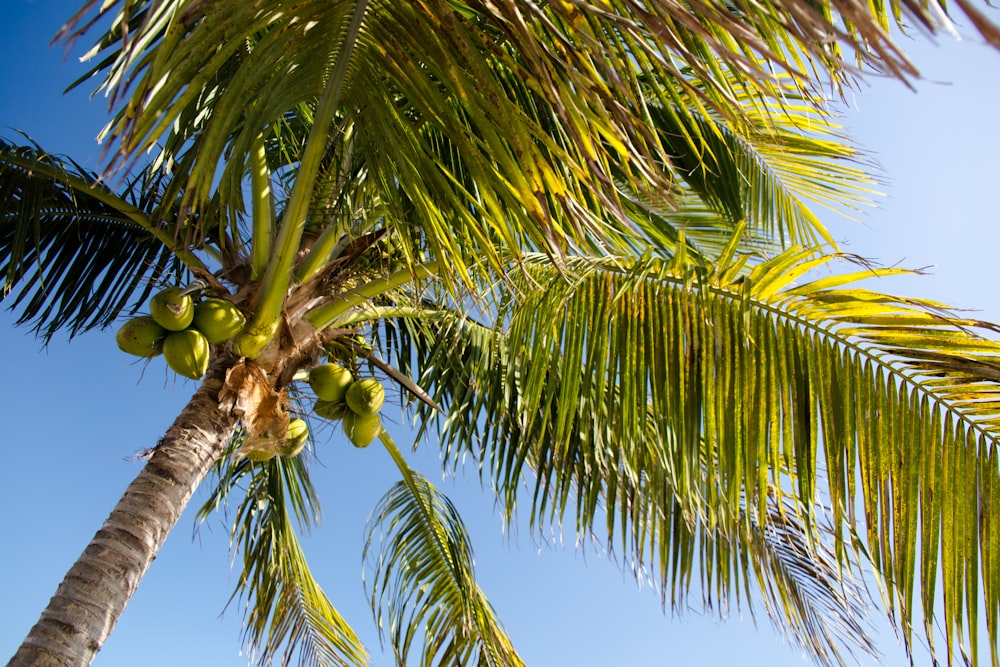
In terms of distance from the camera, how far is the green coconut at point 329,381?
3029mm

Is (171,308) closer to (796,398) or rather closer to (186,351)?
(186,351)

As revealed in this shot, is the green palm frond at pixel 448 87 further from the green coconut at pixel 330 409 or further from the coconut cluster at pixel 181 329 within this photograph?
the green coconut at pixel 330 409

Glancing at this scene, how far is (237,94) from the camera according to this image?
1.82 metres

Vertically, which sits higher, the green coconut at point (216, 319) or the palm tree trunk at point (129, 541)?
the green coconut at point (216, 319)

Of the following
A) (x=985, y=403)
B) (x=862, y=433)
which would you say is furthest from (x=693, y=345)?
(x=985, y=403)

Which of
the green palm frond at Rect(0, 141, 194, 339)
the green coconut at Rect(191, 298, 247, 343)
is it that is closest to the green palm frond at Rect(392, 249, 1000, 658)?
the green coconut at Rect(191, 298, 247, 343)

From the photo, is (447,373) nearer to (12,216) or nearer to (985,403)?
(12,216)

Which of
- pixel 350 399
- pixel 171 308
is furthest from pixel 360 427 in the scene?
pixel 171 308

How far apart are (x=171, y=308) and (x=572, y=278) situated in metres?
1.33

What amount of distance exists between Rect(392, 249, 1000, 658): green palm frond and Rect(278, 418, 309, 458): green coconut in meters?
1.00

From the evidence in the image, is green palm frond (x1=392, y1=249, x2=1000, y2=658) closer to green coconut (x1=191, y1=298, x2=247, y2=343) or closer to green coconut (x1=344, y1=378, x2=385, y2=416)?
green coconut (x1=344, y1=378, x2=385, y2=416)

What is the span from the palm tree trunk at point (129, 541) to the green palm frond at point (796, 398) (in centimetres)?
114

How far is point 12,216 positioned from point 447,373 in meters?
2.19

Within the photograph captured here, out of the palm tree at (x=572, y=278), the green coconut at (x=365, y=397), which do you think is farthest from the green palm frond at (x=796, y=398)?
the green coconut at (x=365, y=397)
